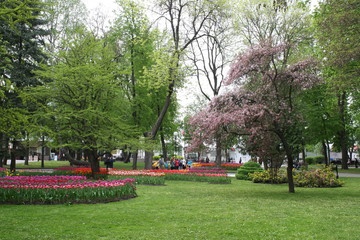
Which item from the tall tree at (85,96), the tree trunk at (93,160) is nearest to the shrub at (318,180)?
the tall tree at (85,96)

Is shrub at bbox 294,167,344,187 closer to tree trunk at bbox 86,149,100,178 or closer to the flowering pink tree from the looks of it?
the flowering pink tree

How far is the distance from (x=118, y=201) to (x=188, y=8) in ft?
59.5

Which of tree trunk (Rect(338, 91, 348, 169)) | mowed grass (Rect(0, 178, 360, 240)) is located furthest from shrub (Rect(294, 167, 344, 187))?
tree trunk (Rect(338, 91, 348, 169))

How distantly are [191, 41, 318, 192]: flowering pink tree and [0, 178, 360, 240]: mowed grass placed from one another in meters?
2.98

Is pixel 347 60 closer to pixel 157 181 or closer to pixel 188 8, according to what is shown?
pixel 157 181

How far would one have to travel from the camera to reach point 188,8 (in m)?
24.9

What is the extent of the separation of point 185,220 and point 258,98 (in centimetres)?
635

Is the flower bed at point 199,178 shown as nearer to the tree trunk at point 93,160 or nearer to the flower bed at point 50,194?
the tree trunk at point 93,160

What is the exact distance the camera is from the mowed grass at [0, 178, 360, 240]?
637 centimetres

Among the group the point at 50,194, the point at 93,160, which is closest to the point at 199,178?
the point at 93,160

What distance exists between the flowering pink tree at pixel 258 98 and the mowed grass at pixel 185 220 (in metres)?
2.98

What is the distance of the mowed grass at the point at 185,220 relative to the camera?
6.37 metres

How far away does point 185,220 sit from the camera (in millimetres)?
7715

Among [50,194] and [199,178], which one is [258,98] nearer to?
[50,194]
